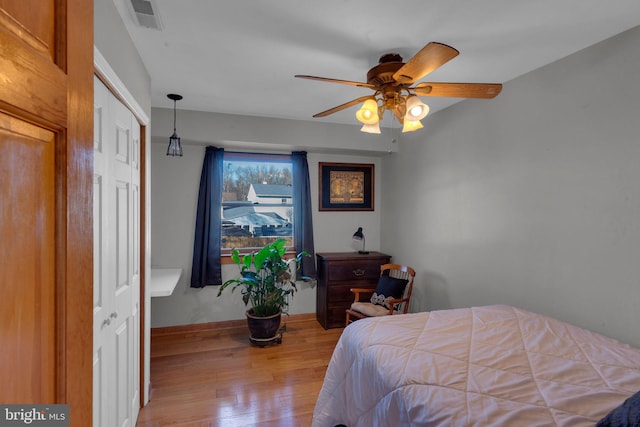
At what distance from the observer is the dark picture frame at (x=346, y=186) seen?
14.0 feet

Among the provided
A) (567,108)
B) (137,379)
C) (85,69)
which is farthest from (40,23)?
(567,108)

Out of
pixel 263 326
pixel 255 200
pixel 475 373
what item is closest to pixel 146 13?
pixel 475 373

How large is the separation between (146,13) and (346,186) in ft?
10.1

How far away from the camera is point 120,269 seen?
1.76 m

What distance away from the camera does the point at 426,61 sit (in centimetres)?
155

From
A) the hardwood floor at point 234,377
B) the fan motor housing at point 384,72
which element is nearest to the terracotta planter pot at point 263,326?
the hardwood floor at point 234,377

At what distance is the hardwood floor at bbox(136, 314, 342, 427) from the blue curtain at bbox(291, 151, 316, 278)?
2.62 feet

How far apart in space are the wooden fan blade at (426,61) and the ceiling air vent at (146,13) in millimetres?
1309

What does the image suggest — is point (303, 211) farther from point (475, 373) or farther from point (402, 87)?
point (475, 373)

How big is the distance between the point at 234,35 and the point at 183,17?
289 mm

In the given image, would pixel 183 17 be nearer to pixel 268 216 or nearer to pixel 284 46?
pixel 284 46

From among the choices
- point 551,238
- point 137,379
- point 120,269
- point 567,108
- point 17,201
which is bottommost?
point 137,379

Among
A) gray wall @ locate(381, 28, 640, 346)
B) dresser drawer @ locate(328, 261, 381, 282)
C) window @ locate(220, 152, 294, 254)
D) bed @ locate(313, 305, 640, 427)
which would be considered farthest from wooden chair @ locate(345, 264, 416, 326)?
window @ locate(220, 152, 294, 254)

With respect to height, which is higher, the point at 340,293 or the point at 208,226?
the point at 208,226
